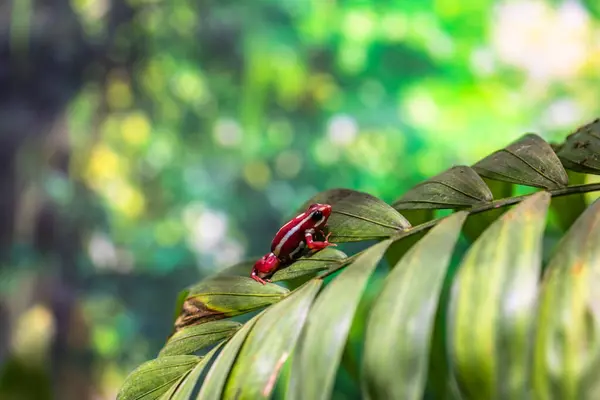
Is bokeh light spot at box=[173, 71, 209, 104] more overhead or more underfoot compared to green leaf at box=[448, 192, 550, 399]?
more overhead

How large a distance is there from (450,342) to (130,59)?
219 centimetres

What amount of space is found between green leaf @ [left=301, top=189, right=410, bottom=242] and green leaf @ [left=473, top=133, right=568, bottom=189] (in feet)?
0.49

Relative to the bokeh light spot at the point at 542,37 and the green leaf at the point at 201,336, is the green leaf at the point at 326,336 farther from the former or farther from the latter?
the bokeh light spot at the point at 542,37

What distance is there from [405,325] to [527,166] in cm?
33

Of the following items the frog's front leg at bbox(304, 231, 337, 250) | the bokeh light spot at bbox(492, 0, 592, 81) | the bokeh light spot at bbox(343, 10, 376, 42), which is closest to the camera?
the frog's front leg at bbox(304, 231, 337, 250)

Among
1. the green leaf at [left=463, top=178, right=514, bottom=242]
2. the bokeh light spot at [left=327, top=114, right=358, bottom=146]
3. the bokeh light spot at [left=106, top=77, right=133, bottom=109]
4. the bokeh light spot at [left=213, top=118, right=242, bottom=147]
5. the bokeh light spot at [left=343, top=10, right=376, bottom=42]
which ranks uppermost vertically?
the bokeh light spot at [left=106, top=77, right=133, bottom=109]

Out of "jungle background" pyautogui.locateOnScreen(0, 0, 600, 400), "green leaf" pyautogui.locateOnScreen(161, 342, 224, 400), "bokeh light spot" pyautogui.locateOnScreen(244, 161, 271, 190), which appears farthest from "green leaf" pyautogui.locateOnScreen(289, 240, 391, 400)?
"bokeh light spot" pyautogui.locateOnScreen(244, 161, 271, 190)

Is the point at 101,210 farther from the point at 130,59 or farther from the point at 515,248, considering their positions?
the point at 515,248

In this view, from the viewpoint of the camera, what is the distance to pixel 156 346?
2.23 metres

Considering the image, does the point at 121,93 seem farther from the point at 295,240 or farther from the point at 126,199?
the point at 295,240

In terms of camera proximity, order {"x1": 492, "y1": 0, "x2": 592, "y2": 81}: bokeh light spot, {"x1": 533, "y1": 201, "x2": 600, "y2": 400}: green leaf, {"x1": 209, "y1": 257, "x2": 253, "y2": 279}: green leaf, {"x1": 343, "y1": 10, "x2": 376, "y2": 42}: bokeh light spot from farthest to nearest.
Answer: {"x1": 343, "y1": 10, "x2": 376, "y2": 42}: bokeh light spot
{"x1": 492, "y1": 0, "x2": 592, "y2": 81}: bokeh light spot
{"x1": 209, "y1": 257, "x2": 253, "y2": 279}: green leaf
{"x1": 533, "y1": 201, "x2": 600, "y2": 400}: green leaf

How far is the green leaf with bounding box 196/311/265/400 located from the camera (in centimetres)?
54

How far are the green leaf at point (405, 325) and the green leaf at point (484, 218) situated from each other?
33cm

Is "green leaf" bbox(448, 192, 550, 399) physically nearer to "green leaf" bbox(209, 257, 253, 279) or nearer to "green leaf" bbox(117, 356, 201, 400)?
"green leaf" bbox(117, 356, 201, 400)
